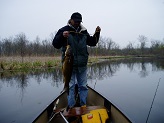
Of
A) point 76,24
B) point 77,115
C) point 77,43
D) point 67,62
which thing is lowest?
point 77,115

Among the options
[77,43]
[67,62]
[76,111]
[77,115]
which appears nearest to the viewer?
[67,62]

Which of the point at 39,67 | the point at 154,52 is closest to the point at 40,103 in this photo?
the point at 39,67

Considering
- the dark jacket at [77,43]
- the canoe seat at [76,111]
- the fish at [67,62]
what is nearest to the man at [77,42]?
the dark jacket at [77,43]

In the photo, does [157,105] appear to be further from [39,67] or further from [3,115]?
[39,67]

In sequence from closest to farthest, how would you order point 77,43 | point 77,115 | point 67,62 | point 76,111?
point 67,62 < point 77,115 < point 76,111 < point 77,43

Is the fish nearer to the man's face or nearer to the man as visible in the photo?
the man

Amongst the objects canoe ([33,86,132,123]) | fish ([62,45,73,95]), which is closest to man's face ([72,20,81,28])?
fish ([62,45,73,95])

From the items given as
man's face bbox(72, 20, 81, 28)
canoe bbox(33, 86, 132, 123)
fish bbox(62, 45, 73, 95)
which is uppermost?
man's face bbox(72, 20, 81, 28)

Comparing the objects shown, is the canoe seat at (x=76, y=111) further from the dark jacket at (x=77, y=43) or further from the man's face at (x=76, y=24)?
the man's face at (x=76, y=24)

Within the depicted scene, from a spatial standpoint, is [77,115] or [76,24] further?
[76,24]

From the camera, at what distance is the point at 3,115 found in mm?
7129

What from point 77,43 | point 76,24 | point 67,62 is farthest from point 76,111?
point 76,24

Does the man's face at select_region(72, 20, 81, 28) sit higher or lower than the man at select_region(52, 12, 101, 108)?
higher

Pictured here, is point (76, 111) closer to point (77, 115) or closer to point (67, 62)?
point (77, 115)
